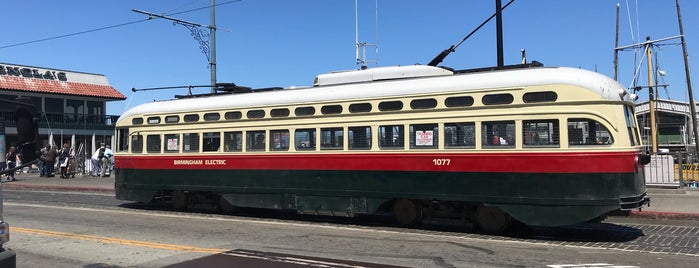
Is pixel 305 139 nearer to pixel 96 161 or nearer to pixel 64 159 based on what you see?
pixel 96 161

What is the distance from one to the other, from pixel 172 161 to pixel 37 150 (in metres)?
8.06

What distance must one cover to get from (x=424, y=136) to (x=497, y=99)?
144cm

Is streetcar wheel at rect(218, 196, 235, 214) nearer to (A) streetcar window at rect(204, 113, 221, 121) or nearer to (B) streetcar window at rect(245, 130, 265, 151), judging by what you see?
(B) streetcar window at rect(245, 130, 265, 151)

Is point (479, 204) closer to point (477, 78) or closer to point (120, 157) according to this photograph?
point (477, 78)

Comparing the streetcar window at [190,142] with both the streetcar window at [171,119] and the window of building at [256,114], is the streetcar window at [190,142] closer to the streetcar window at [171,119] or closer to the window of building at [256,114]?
the streetcar window at [171,119]

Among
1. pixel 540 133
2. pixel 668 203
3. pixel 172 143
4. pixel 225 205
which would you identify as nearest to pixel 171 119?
pixel 172 143

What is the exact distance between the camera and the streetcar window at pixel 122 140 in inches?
536

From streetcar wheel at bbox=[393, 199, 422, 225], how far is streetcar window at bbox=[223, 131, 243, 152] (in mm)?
3762

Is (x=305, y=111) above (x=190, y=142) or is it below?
above

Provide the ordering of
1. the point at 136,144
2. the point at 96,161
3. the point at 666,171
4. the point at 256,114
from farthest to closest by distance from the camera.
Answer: the point at 96,161, the point at 666,171, the point at 136,144, the point at 256,114

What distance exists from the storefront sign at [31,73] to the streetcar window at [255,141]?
29114 mm

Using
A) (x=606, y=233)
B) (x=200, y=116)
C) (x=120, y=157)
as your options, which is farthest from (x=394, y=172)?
(x=120, y=157)

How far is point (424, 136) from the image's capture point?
965cm

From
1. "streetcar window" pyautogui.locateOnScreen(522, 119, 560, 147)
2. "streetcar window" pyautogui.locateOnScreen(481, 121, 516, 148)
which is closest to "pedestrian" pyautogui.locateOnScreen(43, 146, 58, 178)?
"streetcar window" pyautogui.locateOnScreen(481, 121, 516, 148)
